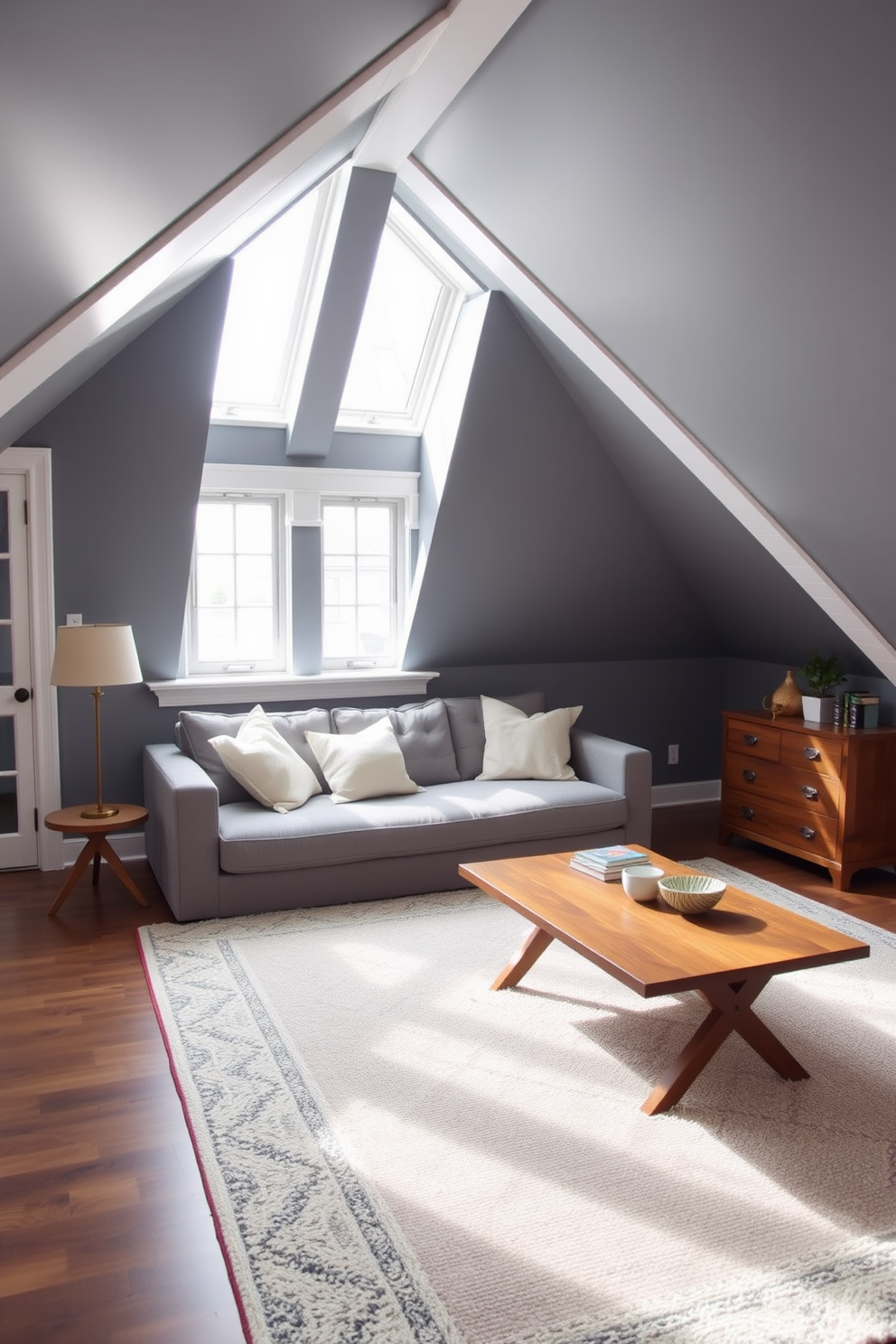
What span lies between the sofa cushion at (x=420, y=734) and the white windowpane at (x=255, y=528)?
0.98 m

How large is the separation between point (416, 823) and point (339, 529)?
1.85 metres

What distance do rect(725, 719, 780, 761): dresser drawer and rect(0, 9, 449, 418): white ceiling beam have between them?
3375 millimetres

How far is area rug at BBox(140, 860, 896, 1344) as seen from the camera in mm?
2098

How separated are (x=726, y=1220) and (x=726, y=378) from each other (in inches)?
111

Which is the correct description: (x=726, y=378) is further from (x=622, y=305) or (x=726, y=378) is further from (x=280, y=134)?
(x=280, y=134)

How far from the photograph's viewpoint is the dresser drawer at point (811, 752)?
15.9 feet

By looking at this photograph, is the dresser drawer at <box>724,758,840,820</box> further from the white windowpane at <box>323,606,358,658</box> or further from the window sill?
the white windowpane at <box>323,606,358,658</box>

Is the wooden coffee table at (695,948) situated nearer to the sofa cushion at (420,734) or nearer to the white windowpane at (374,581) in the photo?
the sofa cushion at (420,734)

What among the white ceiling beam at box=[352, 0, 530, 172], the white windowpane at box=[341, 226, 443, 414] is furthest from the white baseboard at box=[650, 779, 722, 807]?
the white ceiling beam at box=[352, 0, 530, 172]

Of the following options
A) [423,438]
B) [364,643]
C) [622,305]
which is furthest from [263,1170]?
[423,438]

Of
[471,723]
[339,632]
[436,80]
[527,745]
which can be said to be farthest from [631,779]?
[436,80]

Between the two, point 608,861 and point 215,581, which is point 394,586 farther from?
point 608,861

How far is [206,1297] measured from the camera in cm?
212

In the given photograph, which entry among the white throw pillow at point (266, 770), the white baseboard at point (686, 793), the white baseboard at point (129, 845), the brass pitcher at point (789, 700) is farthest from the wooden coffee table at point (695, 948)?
the white baseboard at point (686, 793)
